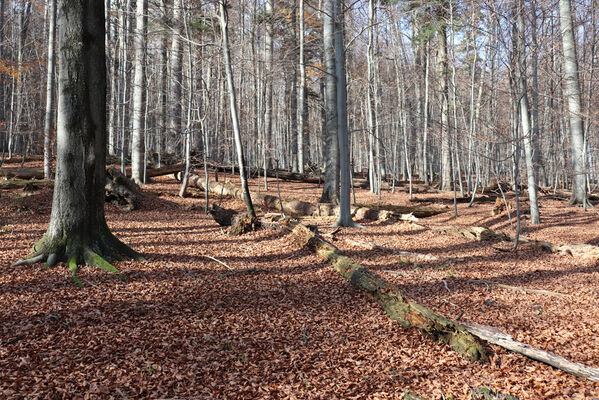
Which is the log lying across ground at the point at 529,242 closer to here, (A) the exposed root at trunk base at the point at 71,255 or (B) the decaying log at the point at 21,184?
(A) the exposed root at trunk base at the point at 71,255

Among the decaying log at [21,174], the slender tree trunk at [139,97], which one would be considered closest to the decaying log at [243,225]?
the slender tree trunk at [139,97]

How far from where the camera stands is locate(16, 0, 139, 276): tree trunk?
511cm

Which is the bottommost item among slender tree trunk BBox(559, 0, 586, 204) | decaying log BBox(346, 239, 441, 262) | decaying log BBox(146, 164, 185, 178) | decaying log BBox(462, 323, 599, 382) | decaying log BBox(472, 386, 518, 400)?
decaying log BBox(472, 386, 518, 400)

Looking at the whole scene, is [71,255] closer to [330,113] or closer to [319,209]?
[319,209]

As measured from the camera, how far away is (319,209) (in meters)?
12.1

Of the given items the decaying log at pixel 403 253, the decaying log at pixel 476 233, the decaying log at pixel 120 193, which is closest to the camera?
the decaying log at pixel 403 253

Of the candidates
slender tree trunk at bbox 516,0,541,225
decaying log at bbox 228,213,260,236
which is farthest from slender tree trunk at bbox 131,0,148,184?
slender tree trunk at bbox 516,0,541,225

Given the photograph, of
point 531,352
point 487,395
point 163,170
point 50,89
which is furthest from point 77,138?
point 163,170

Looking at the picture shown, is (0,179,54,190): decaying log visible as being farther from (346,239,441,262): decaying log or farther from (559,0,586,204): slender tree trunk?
(559,0,586,204): slender tree trunk

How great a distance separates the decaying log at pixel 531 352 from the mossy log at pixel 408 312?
20cm

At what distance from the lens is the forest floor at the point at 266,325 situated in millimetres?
3088

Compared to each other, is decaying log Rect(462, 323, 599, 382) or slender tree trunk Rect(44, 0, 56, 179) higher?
slender tree trunk Rect(44, 0, 56, 179)

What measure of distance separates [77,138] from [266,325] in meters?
3.67

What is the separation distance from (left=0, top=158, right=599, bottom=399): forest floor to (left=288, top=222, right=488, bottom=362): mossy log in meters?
0.10
